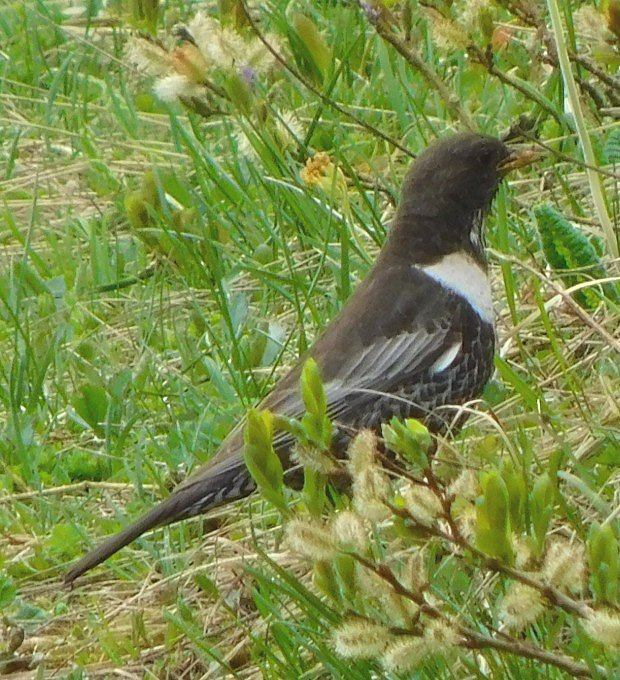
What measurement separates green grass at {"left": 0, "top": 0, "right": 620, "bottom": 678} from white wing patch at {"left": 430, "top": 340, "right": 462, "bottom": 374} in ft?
0.44

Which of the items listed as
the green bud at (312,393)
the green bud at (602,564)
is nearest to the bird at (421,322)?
the green bud at (312,393)

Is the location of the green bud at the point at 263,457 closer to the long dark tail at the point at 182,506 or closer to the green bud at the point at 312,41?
the long dark tail at the point at 182,506

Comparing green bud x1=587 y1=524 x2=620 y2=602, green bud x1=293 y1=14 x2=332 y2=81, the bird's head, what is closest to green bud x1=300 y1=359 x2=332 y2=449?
green bud x1=587 y1=524 x2=620 y2=602

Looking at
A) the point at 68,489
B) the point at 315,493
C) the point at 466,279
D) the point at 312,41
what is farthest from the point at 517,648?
the point at 312,41

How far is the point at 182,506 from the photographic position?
12.0 feet

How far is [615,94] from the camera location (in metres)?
4.28

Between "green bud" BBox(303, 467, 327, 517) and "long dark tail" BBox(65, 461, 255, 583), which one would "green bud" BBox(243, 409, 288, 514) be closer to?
"green bud" BBox(303, 467, 327, 517)

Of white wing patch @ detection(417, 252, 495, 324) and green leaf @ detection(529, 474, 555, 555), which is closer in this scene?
green leaf @ detection(529, 474, 555, 555)

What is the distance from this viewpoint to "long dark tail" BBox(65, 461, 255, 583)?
11.6 feet

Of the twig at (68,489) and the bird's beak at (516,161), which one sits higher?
the bird's beak at (516,161)

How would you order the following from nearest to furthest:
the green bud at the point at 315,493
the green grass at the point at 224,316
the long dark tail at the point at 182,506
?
the green bud at the point at 315,493, the green grass at the point at 224,316, the long dark tail at the point at 182,506

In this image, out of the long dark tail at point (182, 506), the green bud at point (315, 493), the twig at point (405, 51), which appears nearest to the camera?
the green bud at point (315, 493)

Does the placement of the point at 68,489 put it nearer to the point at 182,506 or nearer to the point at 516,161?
the point at 182,506

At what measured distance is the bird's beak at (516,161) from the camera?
4332 millimetres
